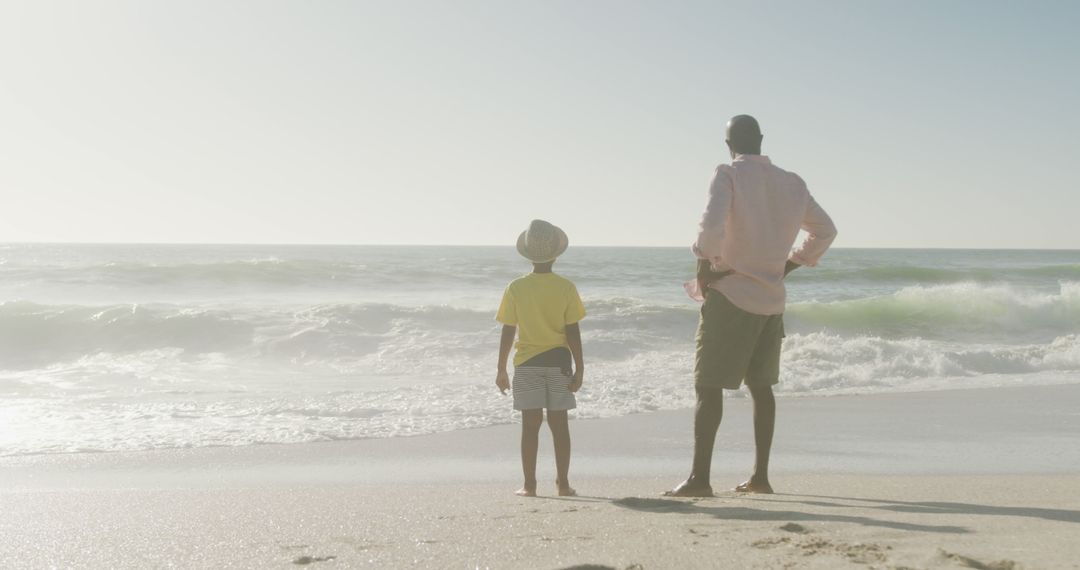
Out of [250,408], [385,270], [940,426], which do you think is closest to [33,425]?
[250,408]

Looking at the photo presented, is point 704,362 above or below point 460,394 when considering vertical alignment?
above

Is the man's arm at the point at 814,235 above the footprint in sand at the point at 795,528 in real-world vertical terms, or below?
above

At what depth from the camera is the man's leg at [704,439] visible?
12.8ft

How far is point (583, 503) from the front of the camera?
3854 mm

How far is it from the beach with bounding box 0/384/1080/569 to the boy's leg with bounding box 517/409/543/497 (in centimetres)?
12

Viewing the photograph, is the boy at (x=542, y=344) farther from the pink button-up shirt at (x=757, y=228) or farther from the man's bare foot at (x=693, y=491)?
the pink button-up shirt at (x=757, y=228)

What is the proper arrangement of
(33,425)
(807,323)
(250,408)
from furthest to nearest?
(807,323) < (250,408) < (33,425)

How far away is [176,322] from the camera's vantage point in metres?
14.9

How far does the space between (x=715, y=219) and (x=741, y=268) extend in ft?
0.92

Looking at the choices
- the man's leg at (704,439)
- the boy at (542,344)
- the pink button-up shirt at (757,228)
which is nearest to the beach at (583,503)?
the man's leg at (704,439)

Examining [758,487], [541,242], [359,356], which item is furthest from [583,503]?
[359,356]

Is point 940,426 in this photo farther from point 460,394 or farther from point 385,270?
point 385,270

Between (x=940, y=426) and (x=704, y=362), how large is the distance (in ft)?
11.9

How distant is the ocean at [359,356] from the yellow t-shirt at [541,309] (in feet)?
8.32
